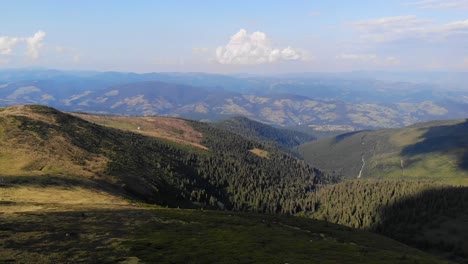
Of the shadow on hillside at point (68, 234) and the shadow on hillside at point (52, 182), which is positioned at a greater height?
the shadow on hillside at point (68, 234)

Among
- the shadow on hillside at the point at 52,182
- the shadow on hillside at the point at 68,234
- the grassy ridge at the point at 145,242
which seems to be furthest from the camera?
the shadow on hillside at the point at 52,182

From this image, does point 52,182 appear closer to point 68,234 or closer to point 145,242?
point 68,234

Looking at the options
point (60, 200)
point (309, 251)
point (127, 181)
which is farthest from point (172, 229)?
point (127, 181)

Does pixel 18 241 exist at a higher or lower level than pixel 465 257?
higher

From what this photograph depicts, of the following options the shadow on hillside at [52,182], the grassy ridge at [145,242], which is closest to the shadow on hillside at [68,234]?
the grassy ridge at [145,242]

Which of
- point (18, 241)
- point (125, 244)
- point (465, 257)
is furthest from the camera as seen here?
point (465, 257)

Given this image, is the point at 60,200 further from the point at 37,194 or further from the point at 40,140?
the point at 40,140

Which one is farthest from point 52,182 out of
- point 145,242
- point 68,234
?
point 145,242

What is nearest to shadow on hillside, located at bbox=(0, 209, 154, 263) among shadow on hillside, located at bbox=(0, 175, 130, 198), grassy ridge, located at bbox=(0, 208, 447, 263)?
grassy ridge, located at bbox=(0, 208, 447, 263)

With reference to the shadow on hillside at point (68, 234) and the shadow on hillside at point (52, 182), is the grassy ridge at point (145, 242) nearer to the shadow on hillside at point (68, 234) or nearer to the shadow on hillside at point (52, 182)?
the shadow on hillside at point (68, 234)

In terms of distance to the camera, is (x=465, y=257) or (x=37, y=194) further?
(x=465, y=257)

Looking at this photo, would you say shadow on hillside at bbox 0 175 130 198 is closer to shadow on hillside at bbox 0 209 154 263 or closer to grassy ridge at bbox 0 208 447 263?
grassy ridge at bbox 0 208 447 263
